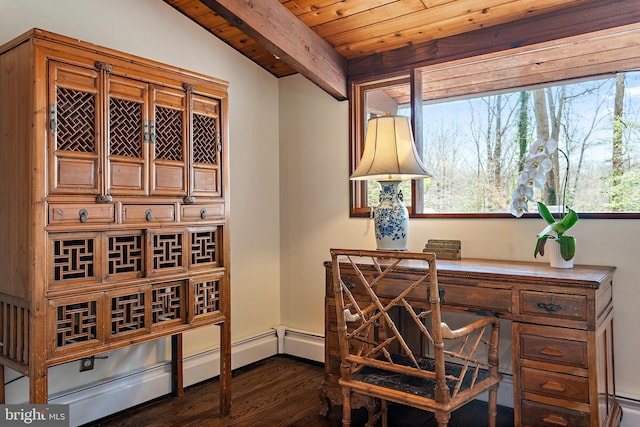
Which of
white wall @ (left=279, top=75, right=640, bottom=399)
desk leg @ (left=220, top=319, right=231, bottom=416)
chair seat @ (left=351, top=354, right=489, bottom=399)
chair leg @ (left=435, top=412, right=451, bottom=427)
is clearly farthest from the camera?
white wall @ (left=279, top=75, right=640, bottom=399)

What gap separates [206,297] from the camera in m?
2.44

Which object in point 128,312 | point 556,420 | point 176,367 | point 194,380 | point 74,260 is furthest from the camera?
point 194,380

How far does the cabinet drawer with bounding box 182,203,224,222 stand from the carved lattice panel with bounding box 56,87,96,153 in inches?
21.3

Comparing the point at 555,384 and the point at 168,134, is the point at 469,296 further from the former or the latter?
the point at 168,134

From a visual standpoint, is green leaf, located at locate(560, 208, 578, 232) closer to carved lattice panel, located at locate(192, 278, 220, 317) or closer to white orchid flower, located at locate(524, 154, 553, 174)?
white orchid flower, located at locate(524, 154, 553, 174)

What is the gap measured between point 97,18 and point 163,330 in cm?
173

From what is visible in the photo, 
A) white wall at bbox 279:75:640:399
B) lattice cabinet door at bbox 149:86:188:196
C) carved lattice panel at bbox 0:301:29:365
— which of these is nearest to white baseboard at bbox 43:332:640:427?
white wall at bbox 279:75:640:399

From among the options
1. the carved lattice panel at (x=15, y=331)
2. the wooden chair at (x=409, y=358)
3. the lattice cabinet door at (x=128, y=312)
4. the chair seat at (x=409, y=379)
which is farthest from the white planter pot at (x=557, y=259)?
the carved lattice panel at (x=15, y=331)

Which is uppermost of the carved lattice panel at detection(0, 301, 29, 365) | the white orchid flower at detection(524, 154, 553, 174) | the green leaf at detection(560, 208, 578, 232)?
the white orchid flower at detection(524, 154, 553, 174)

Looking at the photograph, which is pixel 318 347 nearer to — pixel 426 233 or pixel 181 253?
pixel 426 233

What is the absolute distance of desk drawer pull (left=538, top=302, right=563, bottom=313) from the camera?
1887mm

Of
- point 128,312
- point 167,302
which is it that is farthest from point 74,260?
point 167,302

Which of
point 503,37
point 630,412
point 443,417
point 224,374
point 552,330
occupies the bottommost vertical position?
point 630,412

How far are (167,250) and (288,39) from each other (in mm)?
1381
